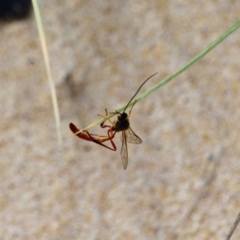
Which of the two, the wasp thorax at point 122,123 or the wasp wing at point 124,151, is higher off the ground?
the wasp thorax at point 122,123

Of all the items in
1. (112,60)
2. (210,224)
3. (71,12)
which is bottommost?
(210,224)

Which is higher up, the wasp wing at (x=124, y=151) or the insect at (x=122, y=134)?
the insect at (x=122, y=134)

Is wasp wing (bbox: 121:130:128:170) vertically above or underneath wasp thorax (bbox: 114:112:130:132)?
underneath

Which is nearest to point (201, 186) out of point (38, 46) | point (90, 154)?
point (90, 154)

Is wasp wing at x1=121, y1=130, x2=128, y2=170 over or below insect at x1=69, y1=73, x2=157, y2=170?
below

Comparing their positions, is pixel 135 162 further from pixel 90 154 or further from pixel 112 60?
pixel 112 60

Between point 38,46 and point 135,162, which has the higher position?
point 38,46

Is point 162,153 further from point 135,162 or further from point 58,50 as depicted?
point 58,50
